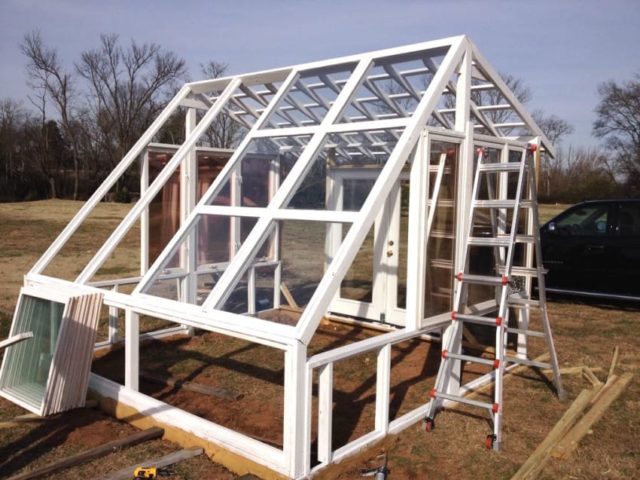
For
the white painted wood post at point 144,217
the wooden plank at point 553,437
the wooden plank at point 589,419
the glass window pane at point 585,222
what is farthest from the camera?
the glass window pane at point 585,222

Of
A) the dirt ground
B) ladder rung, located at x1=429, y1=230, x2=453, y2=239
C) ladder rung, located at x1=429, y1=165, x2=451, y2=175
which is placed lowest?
the dirt ground

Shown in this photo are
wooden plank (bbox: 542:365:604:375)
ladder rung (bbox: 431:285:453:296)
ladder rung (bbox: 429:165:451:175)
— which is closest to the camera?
ladder rung (bbox: 431:285:453:296)

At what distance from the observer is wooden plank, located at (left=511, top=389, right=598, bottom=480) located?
148 inches

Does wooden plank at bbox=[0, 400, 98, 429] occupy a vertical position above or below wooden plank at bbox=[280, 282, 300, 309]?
A: below

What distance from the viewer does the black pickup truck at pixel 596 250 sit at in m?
8.71

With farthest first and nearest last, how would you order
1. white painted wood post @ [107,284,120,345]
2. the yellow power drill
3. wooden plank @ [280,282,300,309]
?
wooden plank @ [280,282,300,309]
white painted wood post @ [107,284,120,345]
the yellow power drill

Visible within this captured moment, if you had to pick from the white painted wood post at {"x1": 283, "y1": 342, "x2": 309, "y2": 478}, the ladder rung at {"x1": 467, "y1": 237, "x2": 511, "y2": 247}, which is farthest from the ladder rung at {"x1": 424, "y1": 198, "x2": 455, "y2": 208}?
the white painted wood post at {"x1": 283, "y1": 342, "x2": 309, "y2": 478}

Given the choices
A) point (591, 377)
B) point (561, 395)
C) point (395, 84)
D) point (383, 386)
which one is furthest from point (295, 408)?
point (395, 84)

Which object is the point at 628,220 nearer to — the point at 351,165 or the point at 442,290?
the point at 351,165

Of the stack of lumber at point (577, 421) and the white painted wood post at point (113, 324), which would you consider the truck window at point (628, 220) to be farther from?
the white painted wood post at point (113, 324)

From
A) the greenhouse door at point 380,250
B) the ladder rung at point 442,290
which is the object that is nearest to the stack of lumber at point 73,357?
the ladder rung at point 442,290

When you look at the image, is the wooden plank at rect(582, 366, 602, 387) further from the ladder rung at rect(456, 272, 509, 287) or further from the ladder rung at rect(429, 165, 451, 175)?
the ladder rung at rect(429, 165, 451, 175)

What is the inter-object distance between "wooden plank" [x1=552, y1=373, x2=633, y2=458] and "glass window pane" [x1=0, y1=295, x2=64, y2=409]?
418cm

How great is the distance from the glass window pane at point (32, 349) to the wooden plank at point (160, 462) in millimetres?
1629
